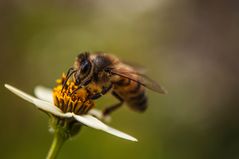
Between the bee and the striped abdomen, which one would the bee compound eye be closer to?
the bee

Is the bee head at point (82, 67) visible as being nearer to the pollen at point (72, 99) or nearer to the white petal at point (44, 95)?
the pollen at point (72, 99)

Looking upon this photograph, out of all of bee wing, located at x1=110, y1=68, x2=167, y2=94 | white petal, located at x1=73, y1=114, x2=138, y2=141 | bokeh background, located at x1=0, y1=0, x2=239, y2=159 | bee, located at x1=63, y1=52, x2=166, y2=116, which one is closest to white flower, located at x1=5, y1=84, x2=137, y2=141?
white petal, located at x1=73, y1=114, x2=138, y2=141

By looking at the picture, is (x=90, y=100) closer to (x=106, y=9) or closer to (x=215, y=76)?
(x=215, y=76)

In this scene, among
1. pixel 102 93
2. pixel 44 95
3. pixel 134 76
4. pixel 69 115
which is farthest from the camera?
pixel 44 95

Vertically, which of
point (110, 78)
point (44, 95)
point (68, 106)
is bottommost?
point (68, 106)

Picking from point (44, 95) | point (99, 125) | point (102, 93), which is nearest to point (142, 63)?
point (44, 95)

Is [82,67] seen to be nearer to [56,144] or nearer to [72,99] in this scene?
[72,99]

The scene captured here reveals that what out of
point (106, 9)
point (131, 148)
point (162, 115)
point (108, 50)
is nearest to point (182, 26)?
point (106, 9)
